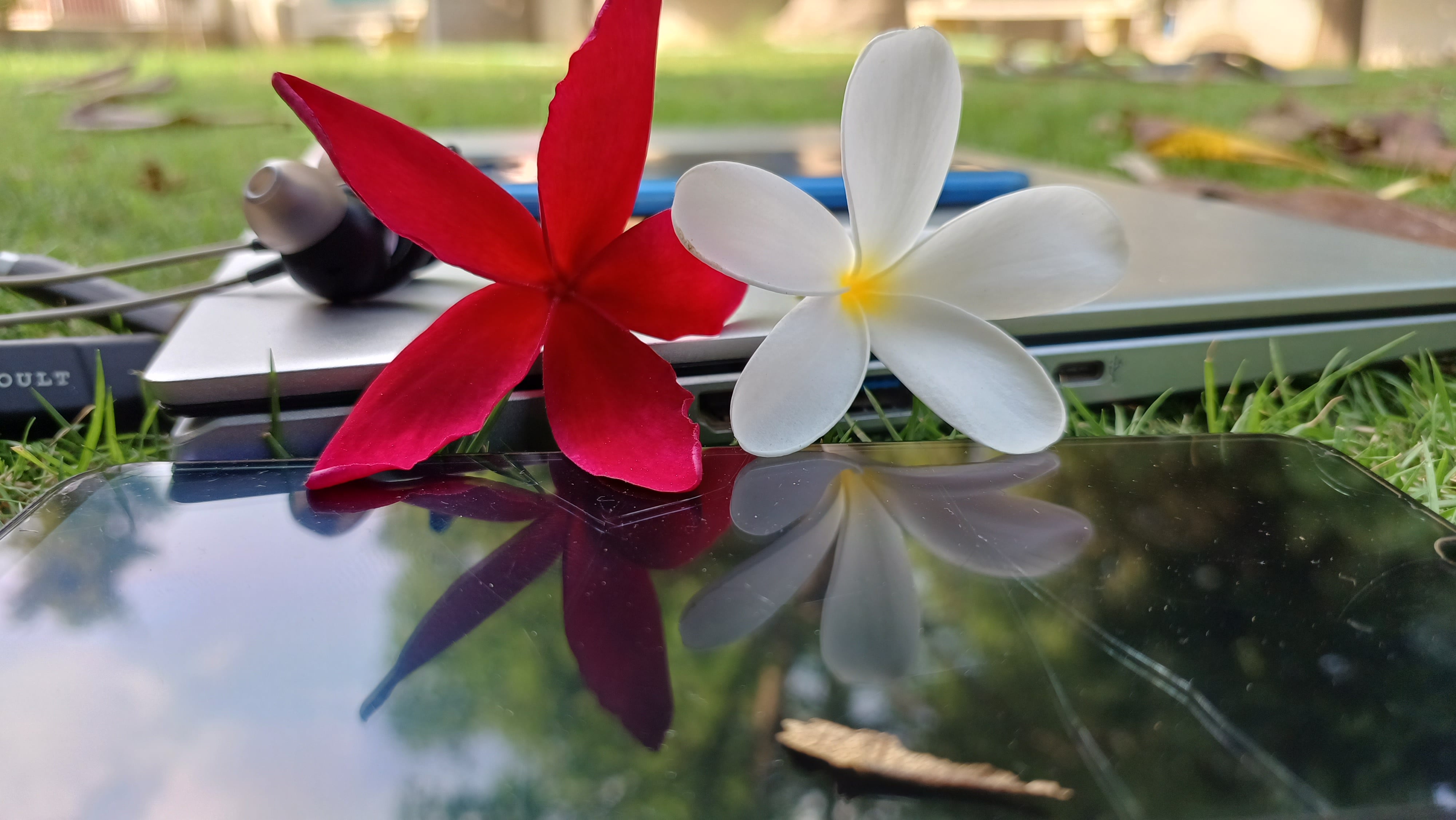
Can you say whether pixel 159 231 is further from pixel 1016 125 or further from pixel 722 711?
pixel 1016 125

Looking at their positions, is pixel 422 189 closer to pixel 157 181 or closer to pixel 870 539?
pixel 870 539

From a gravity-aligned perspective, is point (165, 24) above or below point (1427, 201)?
above

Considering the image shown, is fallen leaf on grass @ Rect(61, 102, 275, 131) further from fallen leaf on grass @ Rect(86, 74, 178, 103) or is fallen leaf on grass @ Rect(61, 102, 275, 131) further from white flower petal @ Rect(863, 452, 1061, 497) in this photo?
white flower petal @ Rect(863, 452, 1061, 497)

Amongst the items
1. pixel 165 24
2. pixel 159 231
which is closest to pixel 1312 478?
pixel 159 231

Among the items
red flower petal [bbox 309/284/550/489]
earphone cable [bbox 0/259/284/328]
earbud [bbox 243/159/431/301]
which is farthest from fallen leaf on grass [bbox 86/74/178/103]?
red flower petal [bbox 309/284/550/489]

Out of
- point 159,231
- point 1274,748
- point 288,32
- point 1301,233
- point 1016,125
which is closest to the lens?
point 1274,748

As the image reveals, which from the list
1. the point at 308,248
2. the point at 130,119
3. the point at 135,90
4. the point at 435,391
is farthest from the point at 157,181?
the point at 135,90
